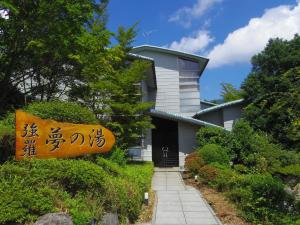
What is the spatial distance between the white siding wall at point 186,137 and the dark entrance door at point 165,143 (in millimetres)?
1130

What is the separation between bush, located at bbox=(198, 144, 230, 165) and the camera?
18.5 meters

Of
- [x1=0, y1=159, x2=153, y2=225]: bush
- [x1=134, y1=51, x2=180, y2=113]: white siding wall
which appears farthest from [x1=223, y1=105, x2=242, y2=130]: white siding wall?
[x1=0, y1=159, x2=153, y2=225]: bush

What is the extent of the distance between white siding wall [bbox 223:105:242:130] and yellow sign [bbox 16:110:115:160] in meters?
16.2

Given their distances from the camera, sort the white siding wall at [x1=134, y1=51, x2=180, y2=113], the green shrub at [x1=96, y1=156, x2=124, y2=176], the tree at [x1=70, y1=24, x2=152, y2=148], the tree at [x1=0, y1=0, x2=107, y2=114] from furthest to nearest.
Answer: the white siding wall at [x1=134, y1=51, x2=180, y2=113] < the tree at [x1=70, y1=24, x2=152, y2=148] < the tree at [x1=0, y1=0, x2=107, y2=114] < the green shrub at [x1=96, y1=156, x2=124, y2=176]

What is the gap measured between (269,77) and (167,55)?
24.3 ft

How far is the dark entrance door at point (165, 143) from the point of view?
25.0 meters

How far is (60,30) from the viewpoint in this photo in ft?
42.6

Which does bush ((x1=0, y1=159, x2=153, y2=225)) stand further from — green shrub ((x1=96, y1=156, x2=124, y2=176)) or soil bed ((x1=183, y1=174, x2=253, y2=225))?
soil bed ((x1=183, y1=174, x2=253, y2=225))

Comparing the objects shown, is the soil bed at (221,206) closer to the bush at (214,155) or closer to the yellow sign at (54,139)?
the bush at (214,155)

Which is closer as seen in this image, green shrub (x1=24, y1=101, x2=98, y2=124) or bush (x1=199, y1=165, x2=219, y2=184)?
green shrub (x1=24, y1=101, x2=98, y2=124)

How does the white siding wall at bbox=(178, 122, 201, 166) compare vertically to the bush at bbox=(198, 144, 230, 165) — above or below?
above

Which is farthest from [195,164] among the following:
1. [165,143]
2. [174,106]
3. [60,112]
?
[174,106]

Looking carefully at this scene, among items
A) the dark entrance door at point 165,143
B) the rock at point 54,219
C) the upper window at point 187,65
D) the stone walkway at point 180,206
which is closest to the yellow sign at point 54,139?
the rock at point 54,219

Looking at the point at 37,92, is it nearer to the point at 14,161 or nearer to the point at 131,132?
the point at 131,132
